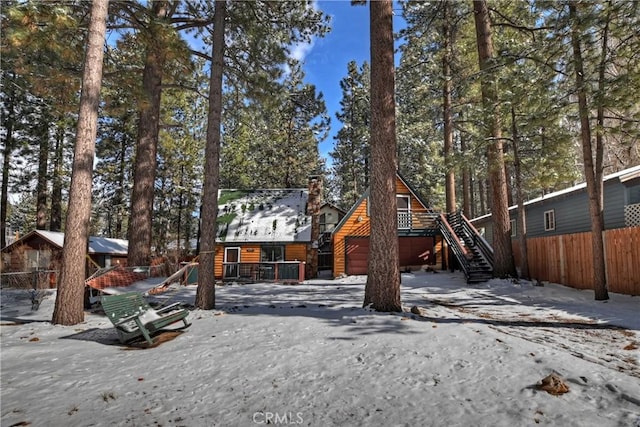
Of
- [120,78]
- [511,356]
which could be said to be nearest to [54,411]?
[511,356]

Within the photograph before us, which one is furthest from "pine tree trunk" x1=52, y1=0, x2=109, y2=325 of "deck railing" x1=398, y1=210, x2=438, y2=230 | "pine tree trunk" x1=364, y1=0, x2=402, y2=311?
"deck railing" x1=398, y1=210, x2=438, y2=230

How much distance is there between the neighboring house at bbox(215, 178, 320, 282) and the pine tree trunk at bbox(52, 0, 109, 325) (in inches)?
444

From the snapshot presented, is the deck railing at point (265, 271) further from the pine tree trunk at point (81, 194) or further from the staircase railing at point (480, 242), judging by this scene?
the pine tree trunk at point (81, 194)

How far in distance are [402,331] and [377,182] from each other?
3.14 m

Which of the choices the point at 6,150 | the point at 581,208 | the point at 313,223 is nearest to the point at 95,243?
the point at 6,150

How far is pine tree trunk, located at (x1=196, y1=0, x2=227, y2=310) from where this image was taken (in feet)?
26.3

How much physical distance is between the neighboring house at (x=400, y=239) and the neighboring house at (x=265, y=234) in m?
1.54

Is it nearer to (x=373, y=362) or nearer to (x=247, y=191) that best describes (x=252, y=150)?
(x=247, y=191)


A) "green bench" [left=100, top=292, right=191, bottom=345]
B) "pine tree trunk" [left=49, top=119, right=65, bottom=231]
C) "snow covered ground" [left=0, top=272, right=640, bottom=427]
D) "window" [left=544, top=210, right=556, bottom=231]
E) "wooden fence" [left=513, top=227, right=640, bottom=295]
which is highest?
"pine tree trunk" [left=49, top=119, right=65, bottom=231]

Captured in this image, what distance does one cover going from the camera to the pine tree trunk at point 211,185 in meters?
8.01

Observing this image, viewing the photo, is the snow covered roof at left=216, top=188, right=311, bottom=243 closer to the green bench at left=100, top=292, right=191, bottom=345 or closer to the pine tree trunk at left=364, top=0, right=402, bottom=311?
the pine tree trunk at left=364, top=0, right=402, bottom=311

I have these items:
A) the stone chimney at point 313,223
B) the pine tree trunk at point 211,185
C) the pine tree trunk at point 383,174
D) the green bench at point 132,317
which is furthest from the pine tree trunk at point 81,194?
the stone chimney at point 313,223

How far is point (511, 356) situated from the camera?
3.93m

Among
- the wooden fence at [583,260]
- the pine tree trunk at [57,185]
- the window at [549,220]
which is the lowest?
the wooden fence at [583,260]
